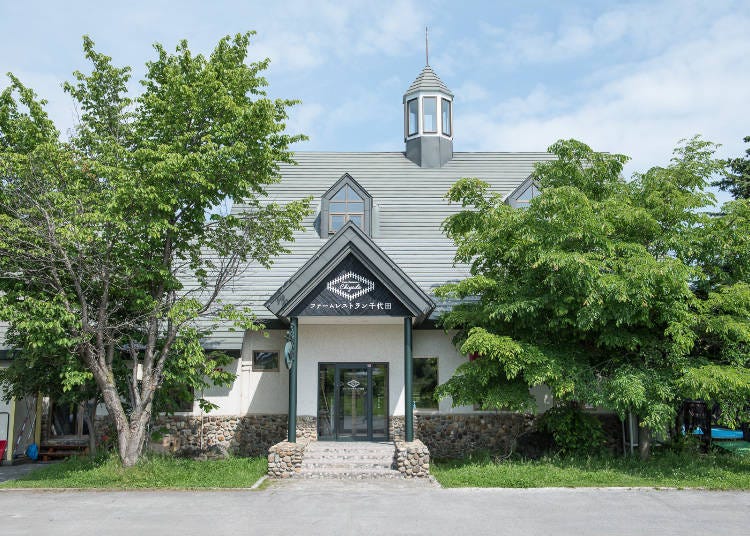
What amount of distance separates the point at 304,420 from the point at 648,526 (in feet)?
30.7

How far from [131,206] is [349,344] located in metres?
6.99

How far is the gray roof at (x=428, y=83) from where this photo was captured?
25.0 meters

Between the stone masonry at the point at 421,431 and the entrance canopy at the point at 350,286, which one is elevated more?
the entrance canopy at the point at 350,286

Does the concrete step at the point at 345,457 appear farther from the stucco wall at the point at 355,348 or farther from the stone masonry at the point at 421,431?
the stone masonry at the point at 421,431

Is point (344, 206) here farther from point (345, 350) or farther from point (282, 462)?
point (282, 462)

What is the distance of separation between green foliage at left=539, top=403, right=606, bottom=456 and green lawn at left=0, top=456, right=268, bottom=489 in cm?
705

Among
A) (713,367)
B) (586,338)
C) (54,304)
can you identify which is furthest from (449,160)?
(54,304)

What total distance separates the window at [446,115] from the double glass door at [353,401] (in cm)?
1094

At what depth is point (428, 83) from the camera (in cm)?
2525

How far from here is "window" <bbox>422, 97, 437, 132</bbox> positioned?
2412 centimetres

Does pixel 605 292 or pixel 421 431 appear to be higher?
pixel 605 292

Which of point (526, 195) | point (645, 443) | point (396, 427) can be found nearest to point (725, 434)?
point (645, 443)

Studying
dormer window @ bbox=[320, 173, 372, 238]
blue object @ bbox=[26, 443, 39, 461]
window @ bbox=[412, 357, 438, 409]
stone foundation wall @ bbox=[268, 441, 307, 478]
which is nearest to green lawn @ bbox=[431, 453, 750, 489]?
window @ bbox=[412, 357, 438, 409]

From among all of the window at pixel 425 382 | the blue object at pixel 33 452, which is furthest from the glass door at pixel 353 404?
the blue object at pixel 33 452
